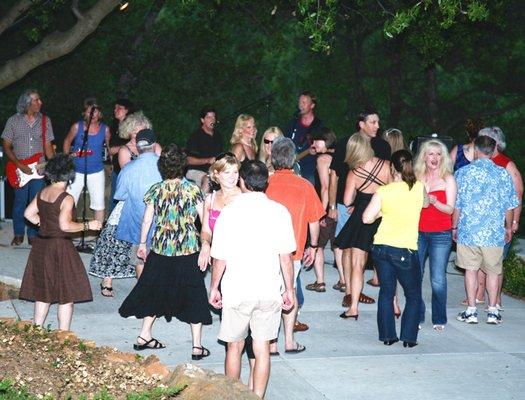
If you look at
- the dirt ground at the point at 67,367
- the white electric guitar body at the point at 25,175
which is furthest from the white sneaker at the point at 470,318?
the white electric guitar body at the point at 25,175

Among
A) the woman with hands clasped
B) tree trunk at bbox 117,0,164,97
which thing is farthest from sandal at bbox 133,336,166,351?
tree trunk at bbox 117,0,164,97

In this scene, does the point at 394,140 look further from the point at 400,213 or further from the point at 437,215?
the point at 400,213

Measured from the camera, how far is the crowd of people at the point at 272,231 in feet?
25.1

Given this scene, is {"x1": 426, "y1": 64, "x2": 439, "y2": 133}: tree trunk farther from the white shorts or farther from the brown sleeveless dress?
the brown sleeveless dress

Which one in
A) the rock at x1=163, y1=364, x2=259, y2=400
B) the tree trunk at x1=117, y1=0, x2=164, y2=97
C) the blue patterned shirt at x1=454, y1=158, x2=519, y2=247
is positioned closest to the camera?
the rock at x1=163, y1=364, x2=259, y2=400

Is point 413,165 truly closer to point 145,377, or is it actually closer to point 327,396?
point 327,396

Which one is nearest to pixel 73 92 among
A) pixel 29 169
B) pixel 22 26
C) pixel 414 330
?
pixel 22 26

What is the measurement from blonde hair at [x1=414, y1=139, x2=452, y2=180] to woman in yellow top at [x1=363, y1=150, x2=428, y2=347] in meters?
0.31

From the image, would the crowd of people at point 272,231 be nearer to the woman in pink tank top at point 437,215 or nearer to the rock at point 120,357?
the woman in pink tank top at point 437,215

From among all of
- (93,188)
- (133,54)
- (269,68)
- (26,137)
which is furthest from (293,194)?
(269,68)

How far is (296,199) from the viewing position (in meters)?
9.16

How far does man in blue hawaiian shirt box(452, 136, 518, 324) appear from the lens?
34.8 feet

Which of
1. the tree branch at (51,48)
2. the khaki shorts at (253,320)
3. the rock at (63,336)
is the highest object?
the tree branch at (51,48)

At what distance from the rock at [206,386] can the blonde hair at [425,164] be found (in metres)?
3.65
